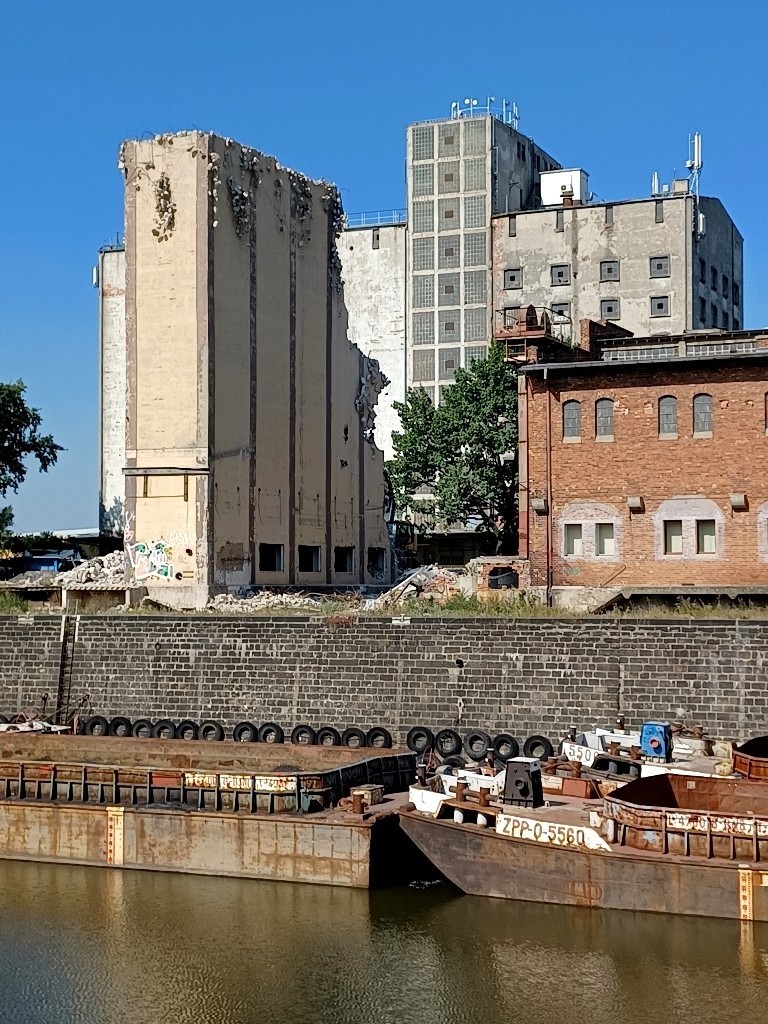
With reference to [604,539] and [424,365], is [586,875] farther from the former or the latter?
[424,365]

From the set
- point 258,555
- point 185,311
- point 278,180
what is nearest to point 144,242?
point 185,311

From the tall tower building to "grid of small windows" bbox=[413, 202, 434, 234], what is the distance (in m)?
0.06

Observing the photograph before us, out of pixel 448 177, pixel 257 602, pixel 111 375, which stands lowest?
pixel 257 602

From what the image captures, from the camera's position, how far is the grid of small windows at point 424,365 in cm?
7638

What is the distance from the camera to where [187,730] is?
→ 35125mm

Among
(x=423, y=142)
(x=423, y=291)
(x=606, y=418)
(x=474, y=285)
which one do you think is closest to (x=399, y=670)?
(x=606, y=418)

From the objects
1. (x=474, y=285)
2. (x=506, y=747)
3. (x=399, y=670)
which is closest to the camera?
(x=506, y=747)

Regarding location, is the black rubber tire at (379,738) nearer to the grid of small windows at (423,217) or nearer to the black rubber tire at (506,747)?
the black rubber tire at (506,747)

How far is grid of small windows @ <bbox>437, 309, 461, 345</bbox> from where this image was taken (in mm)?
75438

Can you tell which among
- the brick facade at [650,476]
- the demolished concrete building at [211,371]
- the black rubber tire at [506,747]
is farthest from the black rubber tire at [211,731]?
the brick facade at [650,476]

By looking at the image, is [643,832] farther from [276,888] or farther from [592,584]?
[592,584]

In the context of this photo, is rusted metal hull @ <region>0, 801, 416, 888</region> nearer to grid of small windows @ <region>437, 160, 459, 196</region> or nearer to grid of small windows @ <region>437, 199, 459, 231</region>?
grid of small windows @ <region>437, 199, 459, 231</region>

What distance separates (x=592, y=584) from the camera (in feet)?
131

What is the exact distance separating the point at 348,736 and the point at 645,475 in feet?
41.3
